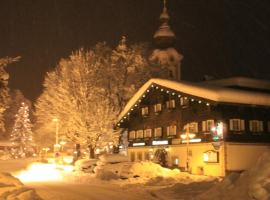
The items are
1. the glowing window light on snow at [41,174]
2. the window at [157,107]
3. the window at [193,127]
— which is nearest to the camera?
the glowing window light on snow at [41,174]

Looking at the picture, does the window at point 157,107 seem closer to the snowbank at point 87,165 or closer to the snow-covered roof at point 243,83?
the snow-covered roof at point 243,83

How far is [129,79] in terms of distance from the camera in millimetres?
57375

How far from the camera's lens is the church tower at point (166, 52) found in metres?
66.3

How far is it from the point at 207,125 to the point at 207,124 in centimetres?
10

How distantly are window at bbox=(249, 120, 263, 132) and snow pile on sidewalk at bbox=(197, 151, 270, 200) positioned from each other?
2223cm

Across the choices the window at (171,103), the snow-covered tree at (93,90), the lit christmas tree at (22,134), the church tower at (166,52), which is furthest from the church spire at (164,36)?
the lit christmas tree at (22,134)

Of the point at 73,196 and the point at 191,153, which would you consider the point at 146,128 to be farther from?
the point at 73,196

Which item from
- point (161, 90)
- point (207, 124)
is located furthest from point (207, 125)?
point (161, 90)

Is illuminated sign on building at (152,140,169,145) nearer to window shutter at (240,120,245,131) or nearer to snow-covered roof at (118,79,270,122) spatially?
snow-covered roof at (118,79,270,122)

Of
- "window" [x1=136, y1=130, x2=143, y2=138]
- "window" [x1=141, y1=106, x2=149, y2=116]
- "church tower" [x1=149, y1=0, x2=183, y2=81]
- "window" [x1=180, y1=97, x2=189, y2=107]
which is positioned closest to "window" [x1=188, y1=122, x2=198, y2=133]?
"window" [x1=180, y1=97, x2=189, y2=107]

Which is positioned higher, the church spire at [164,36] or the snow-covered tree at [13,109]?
the church spire at [164,36]

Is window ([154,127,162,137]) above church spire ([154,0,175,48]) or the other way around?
the other way around

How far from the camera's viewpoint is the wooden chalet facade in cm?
4219

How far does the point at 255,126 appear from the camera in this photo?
147 feet
